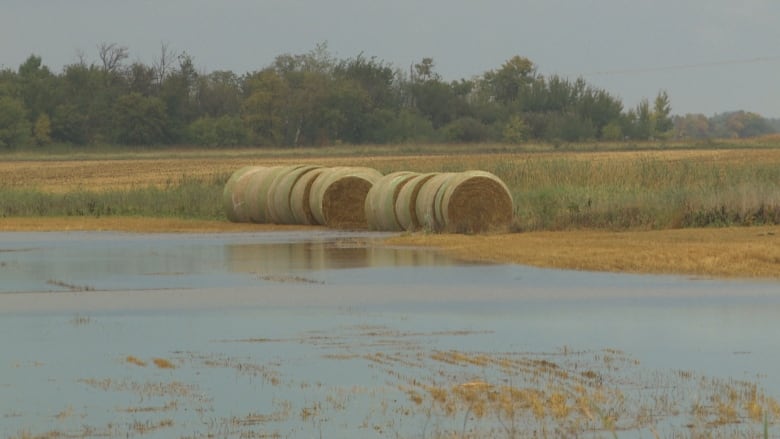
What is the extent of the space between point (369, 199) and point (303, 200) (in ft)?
6.95

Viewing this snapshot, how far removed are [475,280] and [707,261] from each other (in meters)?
3.03

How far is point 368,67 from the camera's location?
342 feet

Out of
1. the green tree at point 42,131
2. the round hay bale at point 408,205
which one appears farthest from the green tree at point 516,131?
the round hay bale at point 408,205

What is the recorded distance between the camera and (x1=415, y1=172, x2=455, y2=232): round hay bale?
1022 inches

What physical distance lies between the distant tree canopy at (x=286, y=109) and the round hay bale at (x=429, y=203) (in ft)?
205

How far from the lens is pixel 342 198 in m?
29.0

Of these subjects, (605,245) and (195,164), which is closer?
(605,245)

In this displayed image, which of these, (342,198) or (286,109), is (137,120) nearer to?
(286,109)

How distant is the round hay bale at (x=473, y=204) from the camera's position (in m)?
25.5

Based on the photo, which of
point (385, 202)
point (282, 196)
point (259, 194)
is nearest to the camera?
point (385, 202)

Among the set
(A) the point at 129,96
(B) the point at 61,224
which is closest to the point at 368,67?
(A) the point at 129,96

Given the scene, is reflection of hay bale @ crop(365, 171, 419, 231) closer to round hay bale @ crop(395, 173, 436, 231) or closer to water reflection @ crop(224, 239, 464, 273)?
round hay bale @ crop(395, 173, 436, 231)

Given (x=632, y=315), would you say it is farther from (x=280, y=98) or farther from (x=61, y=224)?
(x=280, y=98)

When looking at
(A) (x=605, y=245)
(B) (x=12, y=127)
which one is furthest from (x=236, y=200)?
(B) (x=12, y=127)
